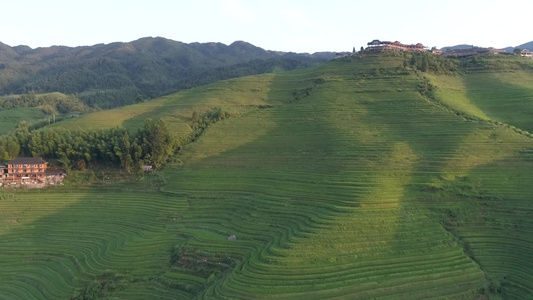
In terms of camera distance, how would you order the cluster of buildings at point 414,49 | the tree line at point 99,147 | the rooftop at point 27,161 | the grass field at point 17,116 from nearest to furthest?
the rooftop at point 27,161 → the tree line at point 99,147 → the grass field at point 17,116 → the cluster of buildings at point 414,49

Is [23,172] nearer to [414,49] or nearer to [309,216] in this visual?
[309,216]

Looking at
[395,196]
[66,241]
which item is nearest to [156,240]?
[66,241]

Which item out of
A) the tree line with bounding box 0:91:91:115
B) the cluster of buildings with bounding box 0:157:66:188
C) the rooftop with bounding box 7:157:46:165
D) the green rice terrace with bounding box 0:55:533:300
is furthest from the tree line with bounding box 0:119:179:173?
the tree line with bounding box 0:91:91:115

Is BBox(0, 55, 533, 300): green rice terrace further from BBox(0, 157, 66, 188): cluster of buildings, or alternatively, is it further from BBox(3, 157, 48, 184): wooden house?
BBox(3, 157, 48, 184): wooden house

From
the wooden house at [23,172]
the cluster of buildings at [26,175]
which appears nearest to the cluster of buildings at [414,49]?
the cluster of buildings at [26,175]

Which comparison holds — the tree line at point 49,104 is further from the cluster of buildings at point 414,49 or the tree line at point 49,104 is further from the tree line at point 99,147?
the cluster of buildings at point 414,49

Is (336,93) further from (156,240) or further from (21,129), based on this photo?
(21,129)
